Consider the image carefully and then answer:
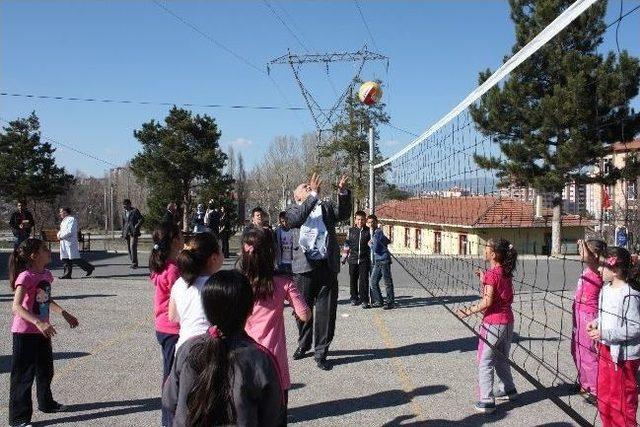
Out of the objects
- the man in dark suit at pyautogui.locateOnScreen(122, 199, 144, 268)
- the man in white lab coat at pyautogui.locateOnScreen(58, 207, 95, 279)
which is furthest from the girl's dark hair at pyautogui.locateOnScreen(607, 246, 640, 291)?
the man in dark suit at pyautogui.locateOnScreen(122, 199, 144, 268)

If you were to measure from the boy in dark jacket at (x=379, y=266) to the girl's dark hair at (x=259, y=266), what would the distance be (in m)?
5.82

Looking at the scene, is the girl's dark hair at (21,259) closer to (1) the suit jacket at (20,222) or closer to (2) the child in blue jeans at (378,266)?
(2) the child in blue jeans at (378,266)

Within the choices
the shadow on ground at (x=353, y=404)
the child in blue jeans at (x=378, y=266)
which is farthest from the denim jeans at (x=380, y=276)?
the shadow on ground at (x=353, y=404)

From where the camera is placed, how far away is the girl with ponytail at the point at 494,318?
477 cm

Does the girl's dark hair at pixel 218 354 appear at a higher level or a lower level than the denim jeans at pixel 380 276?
higher

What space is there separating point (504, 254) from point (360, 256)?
4899 millimetres

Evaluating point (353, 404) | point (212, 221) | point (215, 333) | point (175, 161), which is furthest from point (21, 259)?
point (175, 161)

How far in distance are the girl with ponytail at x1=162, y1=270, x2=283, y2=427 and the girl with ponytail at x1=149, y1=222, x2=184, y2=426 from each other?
83.6 inches

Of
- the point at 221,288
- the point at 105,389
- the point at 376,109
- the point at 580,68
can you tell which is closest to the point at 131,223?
the point at 105,389

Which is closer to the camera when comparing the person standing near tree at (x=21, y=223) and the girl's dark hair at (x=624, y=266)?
the girl's dark hair at (x=624, y=266)

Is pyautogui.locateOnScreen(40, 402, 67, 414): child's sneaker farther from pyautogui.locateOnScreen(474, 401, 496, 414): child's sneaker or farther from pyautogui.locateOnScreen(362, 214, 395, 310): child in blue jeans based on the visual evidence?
pyautogui.locateOnScreen(362, 214, 395, 310): child in blue jeans

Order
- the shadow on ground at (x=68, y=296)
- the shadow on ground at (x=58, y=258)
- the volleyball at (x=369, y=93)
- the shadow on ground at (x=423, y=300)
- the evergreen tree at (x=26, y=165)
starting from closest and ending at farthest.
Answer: the shadow on ground at (x=423, y=300)
the shadow on ground at (x=68, y=296)
the volleyball at (x=369, y=93)
the shadow on ground at (x=58, y=258)
the evergreen tree at (x=26, y=165)

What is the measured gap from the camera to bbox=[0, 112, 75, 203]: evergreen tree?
103 ft

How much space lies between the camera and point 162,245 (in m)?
4.40
